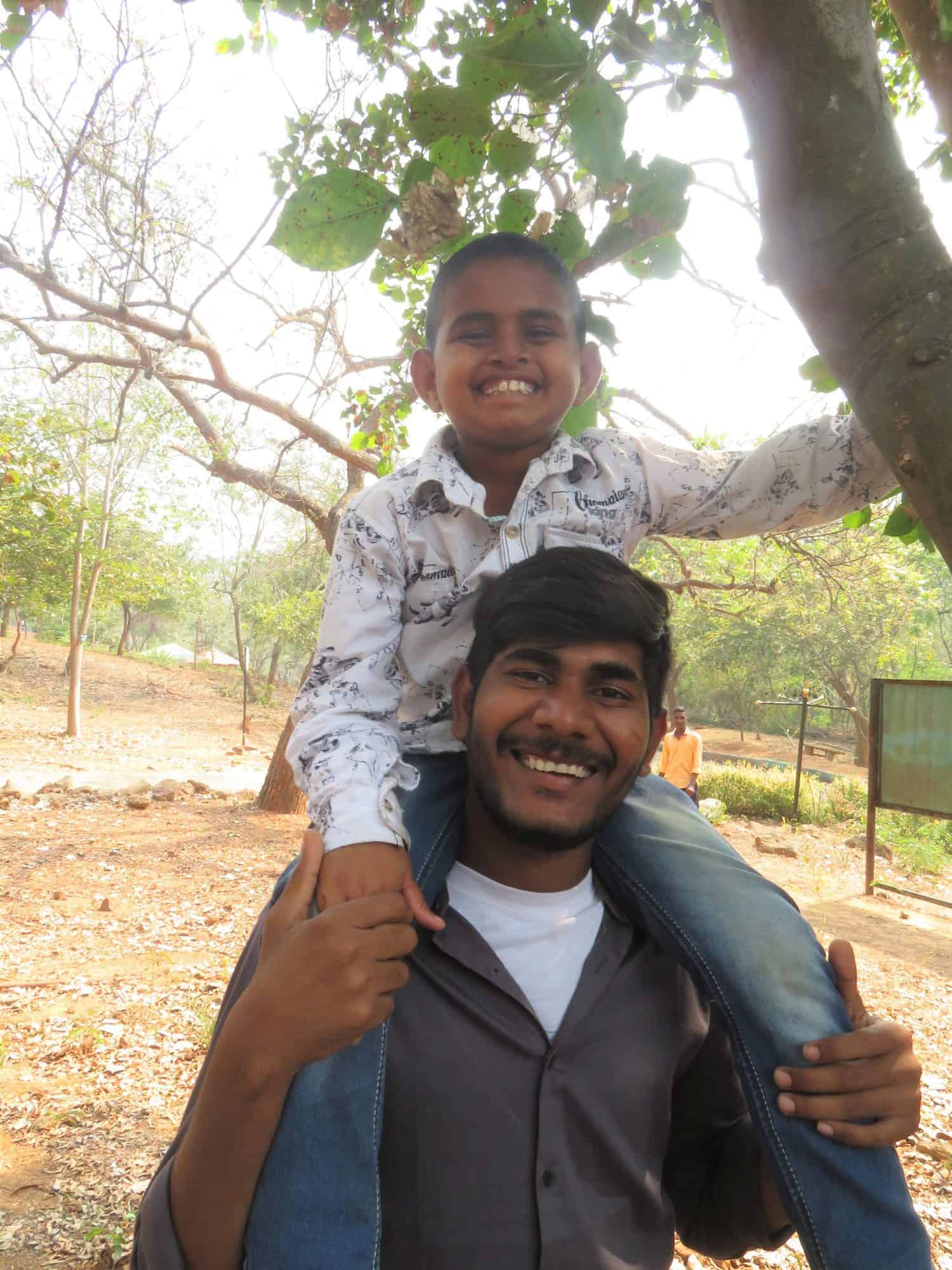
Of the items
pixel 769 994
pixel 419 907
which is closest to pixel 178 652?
pixel 419 907

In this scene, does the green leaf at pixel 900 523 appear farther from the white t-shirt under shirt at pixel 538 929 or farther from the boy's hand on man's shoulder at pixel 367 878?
the boy's hand on man's shoulder at pixel 367 878

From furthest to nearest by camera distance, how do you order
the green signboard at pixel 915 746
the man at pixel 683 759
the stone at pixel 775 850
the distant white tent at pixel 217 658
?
1. the distant white tent at pixel 217 658
2. the stone at pixel 775 850
3. the man at pixel 683 759
4. the green signboard at pixel 915 746

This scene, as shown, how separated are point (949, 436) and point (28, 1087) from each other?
14.0 ft

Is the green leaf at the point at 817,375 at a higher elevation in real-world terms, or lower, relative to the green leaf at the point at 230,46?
lower

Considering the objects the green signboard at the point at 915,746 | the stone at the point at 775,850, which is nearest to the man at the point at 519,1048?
the green signboard at the point at 915,746

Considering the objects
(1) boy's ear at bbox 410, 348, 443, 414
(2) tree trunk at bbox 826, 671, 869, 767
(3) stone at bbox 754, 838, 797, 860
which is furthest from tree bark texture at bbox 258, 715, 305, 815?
(2) tree trunk at bbox 826, 671, 869, 767

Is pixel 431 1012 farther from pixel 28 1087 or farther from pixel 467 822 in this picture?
pixel 28 1087

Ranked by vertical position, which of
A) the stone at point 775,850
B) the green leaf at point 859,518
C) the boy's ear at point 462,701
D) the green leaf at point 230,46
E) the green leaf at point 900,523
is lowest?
the stone at point 775,850

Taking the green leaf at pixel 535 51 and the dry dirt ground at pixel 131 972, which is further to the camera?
the dry dirt ground at pixel 131 972

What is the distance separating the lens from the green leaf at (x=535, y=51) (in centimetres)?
131

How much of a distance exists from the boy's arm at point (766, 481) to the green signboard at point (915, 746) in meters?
5.75

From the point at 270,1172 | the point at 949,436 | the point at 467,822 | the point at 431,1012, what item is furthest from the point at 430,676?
the point at 949,436

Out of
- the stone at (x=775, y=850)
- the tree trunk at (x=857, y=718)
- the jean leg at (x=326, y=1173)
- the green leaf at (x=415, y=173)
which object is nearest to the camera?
the jean leg at (x=326, y=1173)

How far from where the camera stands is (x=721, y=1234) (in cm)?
144
